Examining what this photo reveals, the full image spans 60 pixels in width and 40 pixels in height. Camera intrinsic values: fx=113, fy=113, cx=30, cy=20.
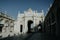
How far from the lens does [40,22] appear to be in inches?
1955

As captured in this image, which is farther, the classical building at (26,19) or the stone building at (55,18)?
the classical building at (26,19)

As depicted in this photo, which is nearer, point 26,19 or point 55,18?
point 55,18

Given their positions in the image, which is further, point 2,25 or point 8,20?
point 8,20

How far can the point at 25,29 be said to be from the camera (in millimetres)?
47625

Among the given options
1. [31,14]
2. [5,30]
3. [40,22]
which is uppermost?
[31,14]

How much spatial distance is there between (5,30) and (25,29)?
884 cm

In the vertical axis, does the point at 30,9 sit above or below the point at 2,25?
above

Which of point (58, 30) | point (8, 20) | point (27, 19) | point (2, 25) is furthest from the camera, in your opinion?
point (27, 19)

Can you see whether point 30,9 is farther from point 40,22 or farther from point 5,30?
point 5,30

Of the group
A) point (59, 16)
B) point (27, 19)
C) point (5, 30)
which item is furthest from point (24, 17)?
point (59, 16)

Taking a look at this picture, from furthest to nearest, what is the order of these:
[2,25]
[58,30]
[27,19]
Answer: [27,19], [2,25], [58,30]

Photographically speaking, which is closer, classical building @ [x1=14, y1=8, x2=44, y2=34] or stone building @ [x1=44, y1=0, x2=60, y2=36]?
stone building @ [x1=44, y1=0, x2=60, y2=36]

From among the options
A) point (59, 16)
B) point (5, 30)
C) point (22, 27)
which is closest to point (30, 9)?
point (22, 27)

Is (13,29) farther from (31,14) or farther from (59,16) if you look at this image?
(59,16)
